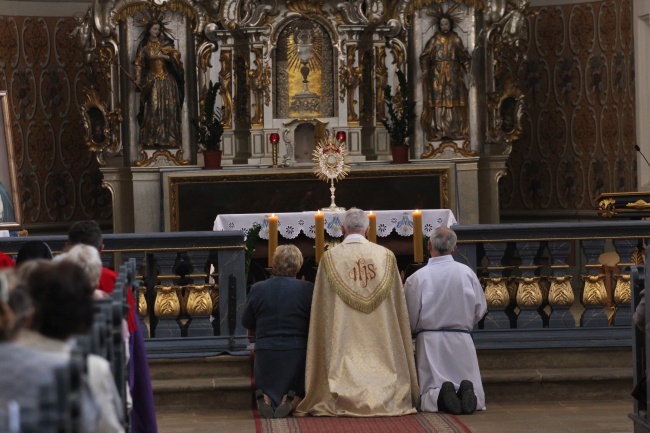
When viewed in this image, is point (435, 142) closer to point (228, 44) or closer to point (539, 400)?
point (228, 44)

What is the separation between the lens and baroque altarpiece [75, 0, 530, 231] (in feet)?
51.2

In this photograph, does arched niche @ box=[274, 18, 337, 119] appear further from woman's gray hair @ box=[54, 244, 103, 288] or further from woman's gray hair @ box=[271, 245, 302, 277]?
woman's gray hair @ box=[54, 244, 103, 288]

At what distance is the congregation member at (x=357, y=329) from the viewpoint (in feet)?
27.3

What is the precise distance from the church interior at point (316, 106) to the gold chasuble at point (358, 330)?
19.3ft

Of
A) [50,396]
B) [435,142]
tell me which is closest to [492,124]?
[435,142]

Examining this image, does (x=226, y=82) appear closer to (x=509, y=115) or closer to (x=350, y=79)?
(x=350, y=79)

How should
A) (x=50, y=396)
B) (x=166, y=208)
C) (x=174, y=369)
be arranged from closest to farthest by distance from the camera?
(x=50, y=396) < (x=174, y=369) < (x=166, y=208)

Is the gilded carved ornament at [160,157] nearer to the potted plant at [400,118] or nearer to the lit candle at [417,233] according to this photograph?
the potted plant at [400,118]

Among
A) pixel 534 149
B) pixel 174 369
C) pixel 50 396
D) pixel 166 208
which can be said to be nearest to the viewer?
pixel 50 396

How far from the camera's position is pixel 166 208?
1521 cm

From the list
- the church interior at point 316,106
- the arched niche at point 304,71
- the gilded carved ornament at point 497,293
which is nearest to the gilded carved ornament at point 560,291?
the gilded carved ornament at point 497,293

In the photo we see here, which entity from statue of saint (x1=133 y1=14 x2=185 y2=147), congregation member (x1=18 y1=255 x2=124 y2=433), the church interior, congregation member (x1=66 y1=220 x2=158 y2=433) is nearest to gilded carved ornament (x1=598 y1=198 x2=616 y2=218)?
the church interior

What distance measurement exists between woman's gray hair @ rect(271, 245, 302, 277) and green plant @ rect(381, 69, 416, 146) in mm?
7177

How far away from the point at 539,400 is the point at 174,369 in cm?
249
